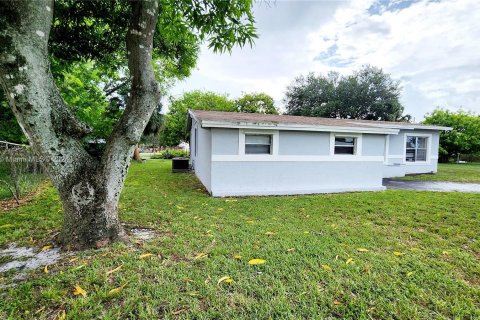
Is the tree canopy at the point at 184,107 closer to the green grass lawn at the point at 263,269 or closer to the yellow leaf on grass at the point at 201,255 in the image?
the green grass lawn at the point at 263,269

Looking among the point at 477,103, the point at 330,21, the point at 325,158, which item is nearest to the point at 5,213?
the point at 325,158

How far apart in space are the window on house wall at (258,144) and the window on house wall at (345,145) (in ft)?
8.65

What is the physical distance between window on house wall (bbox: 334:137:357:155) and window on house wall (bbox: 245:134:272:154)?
8.65ft

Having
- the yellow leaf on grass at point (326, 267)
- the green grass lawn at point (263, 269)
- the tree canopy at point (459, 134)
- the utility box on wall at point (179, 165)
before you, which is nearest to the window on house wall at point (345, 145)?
the green grass lawn at point (263, 269)

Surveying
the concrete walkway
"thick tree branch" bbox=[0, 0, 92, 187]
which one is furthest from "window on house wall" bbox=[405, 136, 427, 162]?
"thick tree branch" bbox=[0, 0, 92, 187]

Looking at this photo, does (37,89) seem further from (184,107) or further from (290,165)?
(184,107)

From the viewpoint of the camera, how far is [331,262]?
281 centimetres

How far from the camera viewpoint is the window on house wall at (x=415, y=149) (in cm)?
1283

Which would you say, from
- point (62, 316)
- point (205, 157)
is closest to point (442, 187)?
point (205, 157)

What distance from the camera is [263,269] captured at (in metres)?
2.63

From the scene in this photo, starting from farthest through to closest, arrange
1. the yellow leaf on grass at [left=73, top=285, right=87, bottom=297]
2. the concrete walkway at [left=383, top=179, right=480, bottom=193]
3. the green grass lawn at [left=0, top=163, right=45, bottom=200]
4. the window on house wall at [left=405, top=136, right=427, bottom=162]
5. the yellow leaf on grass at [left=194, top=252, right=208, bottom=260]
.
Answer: the window on house wall at [left=405, top=136, right=427, bottom=162] < the concrete walkway at [left=383, top=179, right=480, bottom=193] < the green grass lawn at [left=0, top=163, right=45, bottom=200] < the yellow leaf on grass at [left=194, top=252, right=208, bottom=260] < the yellow leaf on grass at [left=73, top=285, right=87, bottom=297]

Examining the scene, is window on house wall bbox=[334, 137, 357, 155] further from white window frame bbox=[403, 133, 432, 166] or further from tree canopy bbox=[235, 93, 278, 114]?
tree canopy bbox=[235, 93, 278, 114]

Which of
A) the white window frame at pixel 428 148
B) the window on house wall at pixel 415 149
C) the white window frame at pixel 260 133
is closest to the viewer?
the white window frame at pixel 260 133

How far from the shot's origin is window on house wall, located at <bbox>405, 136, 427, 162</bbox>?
12829mm
